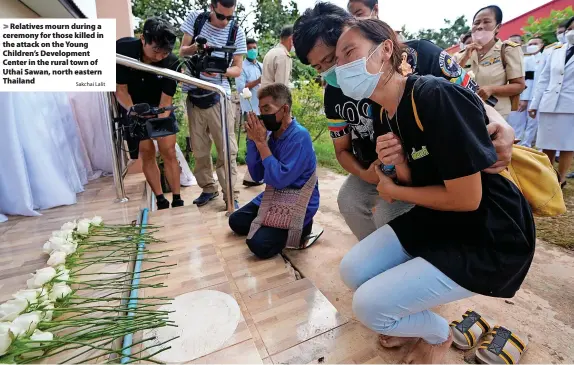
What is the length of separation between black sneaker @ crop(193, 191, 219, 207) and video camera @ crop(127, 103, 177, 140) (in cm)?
80

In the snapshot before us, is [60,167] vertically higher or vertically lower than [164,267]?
higher

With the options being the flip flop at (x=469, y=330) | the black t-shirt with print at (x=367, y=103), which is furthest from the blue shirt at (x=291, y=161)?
the flip flop at (x=469, y=330)

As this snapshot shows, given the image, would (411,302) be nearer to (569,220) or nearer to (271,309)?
(271,309)

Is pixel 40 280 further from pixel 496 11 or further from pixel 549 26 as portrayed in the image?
pixel 549 26

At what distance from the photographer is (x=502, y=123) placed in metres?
1.18

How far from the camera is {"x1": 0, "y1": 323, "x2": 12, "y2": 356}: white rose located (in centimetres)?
82

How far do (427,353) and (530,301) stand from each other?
2.73ft

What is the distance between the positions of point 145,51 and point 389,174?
217 cm

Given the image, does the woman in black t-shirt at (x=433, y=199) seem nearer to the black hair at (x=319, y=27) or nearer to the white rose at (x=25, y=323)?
the black hair at (x=319, y=27)

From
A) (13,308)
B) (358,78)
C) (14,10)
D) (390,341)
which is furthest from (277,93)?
(14,10)

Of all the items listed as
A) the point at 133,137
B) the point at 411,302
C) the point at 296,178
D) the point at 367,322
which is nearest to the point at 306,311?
the point at 367,322

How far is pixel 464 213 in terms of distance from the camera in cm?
116

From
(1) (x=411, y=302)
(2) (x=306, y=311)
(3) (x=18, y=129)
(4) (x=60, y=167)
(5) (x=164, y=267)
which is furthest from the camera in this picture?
(4) (x=60, y=167)

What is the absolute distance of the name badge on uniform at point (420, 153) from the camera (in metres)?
1.13
